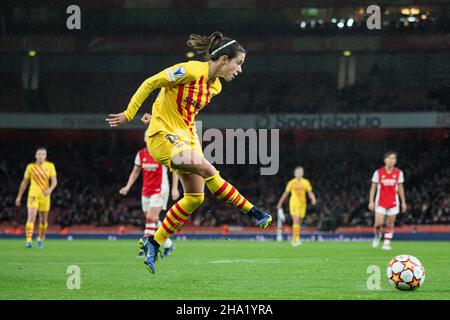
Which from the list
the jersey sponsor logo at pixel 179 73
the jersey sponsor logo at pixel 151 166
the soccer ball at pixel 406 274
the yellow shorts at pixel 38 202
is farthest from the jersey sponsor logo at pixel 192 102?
the yellow shorts at pixel 38 202

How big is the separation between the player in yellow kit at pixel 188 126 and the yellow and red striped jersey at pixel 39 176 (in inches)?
358

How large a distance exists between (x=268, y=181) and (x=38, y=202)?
15.7m

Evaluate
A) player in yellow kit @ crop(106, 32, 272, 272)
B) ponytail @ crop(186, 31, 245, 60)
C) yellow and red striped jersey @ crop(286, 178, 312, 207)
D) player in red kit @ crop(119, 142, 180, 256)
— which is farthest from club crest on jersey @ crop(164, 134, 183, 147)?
yellow and red striped jersey @ crop(286, 178, 312, 207)

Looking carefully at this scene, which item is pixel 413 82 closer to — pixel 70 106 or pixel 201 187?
pixel 70 106

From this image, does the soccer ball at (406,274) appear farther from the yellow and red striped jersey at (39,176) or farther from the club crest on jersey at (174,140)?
the yellow and red striped jersey at (39,176)

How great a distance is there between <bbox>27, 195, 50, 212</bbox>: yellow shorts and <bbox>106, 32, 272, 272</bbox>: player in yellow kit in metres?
9.17

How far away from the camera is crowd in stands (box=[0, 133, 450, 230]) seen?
2758cm

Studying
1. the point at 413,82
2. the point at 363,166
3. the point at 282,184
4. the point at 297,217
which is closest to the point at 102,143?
the point at 282,184

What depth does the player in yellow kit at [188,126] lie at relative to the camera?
7016mm

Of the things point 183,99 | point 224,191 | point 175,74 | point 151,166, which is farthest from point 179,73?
point 151,166

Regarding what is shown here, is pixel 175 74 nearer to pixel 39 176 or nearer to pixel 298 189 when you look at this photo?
pixel 39 176

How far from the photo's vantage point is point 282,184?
101ft

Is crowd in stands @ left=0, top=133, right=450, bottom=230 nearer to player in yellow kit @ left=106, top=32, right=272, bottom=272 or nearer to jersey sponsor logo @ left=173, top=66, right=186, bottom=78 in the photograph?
player in yellow kit @ left=106, top=32, right=272, bottom=272
